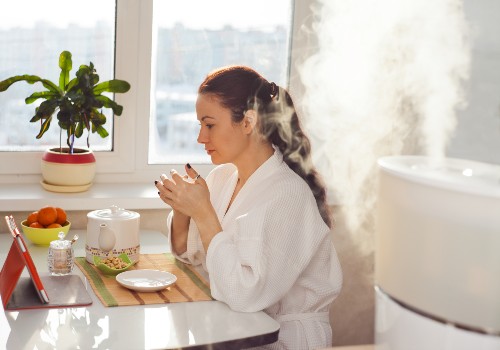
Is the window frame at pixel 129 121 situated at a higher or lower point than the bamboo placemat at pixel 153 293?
higher

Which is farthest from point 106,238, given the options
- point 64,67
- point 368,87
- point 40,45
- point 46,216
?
point 368,87

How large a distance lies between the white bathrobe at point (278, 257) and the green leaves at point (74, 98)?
64 cm

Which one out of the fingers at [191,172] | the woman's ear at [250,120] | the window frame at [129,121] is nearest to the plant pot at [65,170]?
the window frame at [129,121]

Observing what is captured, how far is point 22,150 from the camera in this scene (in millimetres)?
2521

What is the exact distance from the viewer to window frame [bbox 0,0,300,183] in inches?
98.9

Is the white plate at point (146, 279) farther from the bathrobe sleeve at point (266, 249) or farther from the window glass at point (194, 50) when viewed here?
the window glass at point (194, 50)

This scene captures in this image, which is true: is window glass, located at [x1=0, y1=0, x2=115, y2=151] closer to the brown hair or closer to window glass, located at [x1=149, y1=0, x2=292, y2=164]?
window glass, located at [x1=149, y1=0, x2=292, y2=164]

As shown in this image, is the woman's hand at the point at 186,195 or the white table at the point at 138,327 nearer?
the white table at the point at 138,327

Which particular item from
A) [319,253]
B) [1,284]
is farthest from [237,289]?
[1,284]

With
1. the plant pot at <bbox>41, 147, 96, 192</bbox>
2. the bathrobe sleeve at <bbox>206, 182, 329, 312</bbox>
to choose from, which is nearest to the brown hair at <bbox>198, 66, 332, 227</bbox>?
the bathrobe sleeve at <bbox>206, 182, 329, 312</bbox>

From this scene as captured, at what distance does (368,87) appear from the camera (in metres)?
2.62

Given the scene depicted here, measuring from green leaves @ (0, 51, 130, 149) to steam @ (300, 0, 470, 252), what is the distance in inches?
30.3

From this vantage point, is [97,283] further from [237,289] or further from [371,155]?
[371,155]

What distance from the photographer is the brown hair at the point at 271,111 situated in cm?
194
